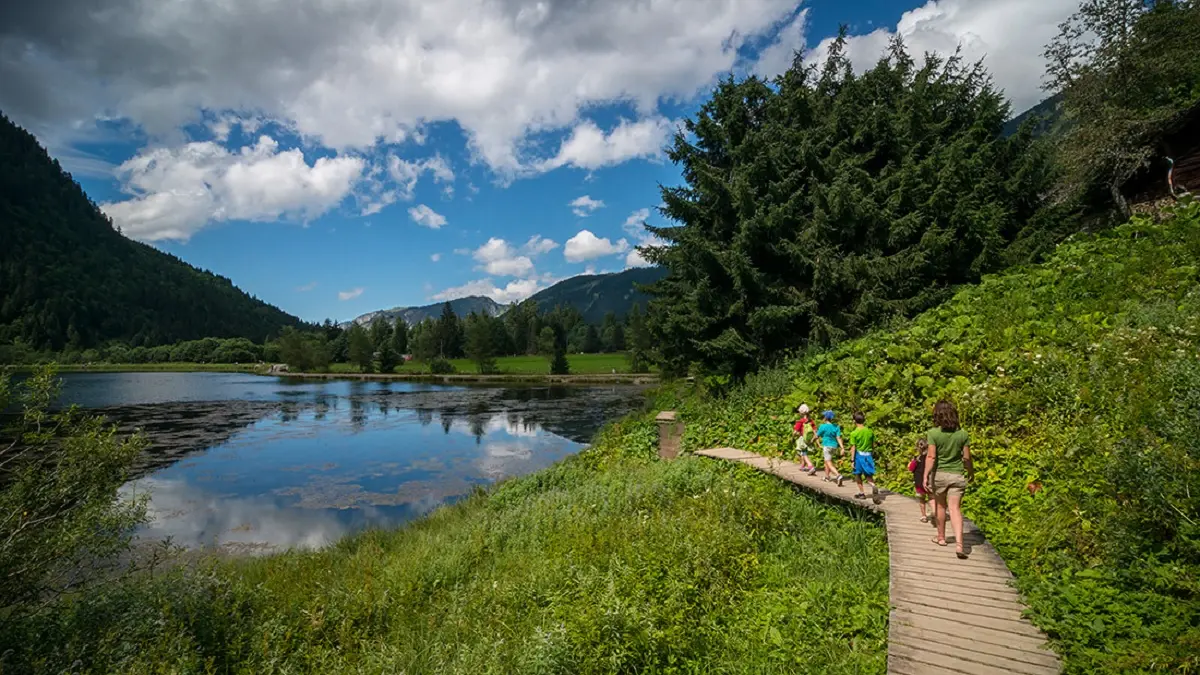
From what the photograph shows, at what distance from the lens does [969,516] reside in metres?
8.09

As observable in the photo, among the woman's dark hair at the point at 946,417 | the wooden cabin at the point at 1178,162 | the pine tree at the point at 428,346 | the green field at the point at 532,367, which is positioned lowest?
the green field at the point at 532,367

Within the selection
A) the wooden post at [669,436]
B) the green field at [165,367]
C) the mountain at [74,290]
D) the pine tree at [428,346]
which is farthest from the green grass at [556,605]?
the mountain at [74,290]

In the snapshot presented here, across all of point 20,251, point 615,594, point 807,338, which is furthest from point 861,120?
point 20,251

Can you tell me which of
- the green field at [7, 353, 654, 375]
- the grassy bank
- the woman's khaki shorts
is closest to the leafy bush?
the grassy bank

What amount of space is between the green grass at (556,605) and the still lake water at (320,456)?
4044mm

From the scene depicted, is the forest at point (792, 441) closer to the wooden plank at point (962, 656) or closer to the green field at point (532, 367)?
the wooden plank at point (962, 656)

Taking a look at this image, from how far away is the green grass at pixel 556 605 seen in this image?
5711mm

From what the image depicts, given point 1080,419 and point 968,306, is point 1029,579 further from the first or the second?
point 968,306

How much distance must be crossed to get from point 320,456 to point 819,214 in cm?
2580

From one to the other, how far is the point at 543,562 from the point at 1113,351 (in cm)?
1059

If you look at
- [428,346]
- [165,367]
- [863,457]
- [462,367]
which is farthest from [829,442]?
[165,367]

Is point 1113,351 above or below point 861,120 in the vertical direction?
below

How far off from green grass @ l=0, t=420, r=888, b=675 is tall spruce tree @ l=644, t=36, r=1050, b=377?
8818mm

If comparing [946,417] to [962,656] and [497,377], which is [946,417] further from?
[497,377]
